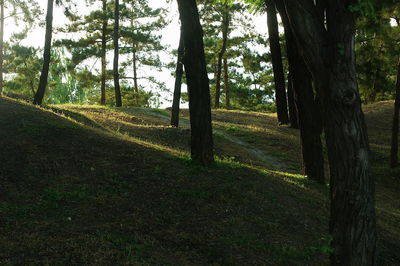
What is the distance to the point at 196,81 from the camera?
36.2 ft

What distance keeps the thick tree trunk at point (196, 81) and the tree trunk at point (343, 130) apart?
4.98m

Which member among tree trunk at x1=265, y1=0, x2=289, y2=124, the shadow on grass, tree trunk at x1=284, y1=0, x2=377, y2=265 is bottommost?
the shadow on grass

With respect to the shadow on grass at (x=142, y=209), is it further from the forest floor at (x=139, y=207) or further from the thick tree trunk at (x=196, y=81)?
the thick tree trunk at (x=196, y=81)

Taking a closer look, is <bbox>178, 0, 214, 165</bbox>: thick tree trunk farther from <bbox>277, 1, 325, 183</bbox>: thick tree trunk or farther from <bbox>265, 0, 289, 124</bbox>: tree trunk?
<bbox>265, 0, 289, 124</bbox>: tree trunk

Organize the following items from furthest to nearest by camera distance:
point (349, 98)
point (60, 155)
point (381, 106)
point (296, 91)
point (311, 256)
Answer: point (381, 106)
point (296, 91)
point (60, 155)
point (311, 256)
point (349, 98)

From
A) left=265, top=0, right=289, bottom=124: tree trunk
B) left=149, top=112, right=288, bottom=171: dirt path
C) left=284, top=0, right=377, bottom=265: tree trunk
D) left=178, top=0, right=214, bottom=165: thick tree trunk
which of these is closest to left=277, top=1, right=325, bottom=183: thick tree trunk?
left=149, top=112, right=288, bottom=171: dirt path

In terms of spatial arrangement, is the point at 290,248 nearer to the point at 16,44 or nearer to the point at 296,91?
the point at 296,91

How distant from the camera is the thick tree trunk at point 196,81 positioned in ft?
35.7

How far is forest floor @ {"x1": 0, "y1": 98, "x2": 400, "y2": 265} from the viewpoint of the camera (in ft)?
23.1

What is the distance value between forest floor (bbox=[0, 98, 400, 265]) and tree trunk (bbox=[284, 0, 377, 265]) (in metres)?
0.41

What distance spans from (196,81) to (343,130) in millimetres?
5617

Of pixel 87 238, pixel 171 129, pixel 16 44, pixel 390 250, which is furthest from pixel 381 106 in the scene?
pixel 16 44

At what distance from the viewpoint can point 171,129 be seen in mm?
19375

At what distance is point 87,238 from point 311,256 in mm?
4207
